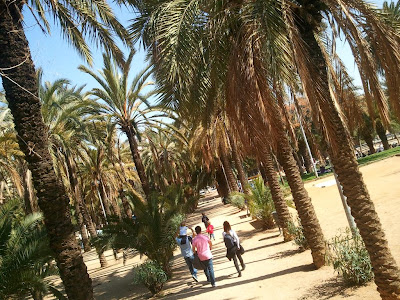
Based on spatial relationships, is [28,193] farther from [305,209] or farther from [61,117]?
[305,209]

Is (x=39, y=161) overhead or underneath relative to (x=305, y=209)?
overhead

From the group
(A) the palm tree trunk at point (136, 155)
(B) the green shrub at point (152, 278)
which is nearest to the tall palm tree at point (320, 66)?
(B) the green shrub at point (152, 278)

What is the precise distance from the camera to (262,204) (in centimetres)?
1424

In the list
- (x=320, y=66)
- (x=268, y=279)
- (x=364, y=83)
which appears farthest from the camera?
(x=268, y=279)

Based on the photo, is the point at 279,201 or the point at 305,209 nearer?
the point at 305,209

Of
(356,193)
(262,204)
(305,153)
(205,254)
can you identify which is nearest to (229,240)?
(205,254)

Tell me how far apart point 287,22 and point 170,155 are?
33.0 meters

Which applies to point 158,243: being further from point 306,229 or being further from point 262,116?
point 262,116

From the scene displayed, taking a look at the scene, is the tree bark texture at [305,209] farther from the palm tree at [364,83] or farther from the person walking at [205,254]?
the person walking at [205,254]

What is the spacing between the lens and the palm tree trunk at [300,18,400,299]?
15.8 ft

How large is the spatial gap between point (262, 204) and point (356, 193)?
9.32 meters

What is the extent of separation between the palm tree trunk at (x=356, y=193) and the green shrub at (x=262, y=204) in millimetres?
9115

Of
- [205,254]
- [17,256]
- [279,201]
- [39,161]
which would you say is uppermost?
[39,161]

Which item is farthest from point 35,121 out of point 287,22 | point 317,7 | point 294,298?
point 294,298
